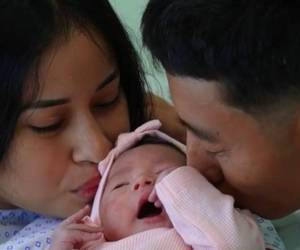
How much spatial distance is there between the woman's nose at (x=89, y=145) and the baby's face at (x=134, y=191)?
0.03 metres

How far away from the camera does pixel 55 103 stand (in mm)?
1042

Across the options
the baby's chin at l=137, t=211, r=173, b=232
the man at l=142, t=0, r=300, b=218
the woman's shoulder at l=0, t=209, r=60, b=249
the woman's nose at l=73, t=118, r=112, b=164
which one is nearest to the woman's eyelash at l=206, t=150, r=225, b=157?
the man at l=142, t=0, r=300, b=218

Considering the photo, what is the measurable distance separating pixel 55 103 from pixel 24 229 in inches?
10.6

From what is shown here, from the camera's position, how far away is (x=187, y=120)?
861 millimetres

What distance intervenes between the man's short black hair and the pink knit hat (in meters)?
0.30

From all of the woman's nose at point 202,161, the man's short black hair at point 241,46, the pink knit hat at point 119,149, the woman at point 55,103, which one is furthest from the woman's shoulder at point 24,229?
the man's short black hair at point 241,46

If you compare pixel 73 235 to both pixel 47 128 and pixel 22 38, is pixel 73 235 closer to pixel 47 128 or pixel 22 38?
pixel 47 128

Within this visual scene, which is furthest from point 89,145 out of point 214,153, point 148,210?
point 214,153

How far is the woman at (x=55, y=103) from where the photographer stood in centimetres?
104

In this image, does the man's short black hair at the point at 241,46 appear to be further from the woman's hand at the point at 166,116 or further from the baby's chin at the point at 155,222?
the woman's hand at the point at 166,116

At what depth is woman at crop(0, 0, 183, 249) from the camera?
104cm

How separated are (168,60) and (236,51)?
0.10 metres

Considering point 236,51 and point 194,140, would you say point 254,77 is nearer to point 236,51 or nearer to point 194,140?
point 236,51

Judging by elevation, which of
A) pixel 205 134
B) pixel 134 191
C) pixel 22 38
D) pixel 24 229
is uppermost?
pixel 22 38
